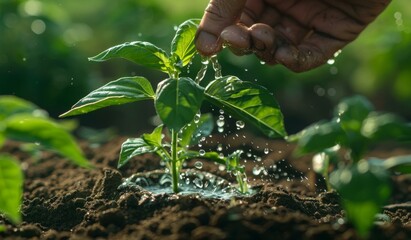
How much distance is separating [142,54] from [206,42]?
25 cm

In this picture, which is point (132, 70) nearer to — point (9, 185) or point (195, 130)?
point (195, 130)

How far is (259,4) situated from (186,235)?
1537mm

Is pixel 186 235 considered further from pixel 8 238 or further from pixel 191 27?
pixel 191 27

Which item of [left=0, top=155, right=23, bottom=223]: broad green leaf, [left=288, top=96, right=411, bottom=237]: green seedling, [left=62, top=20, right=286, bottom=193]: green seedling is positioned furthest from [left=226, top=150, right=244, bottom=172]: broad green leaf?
[left=0, top=155, right=23, bottom=223]: broad green leaf

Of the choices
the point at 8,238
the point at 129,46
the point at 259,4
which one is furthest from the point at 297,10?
the point at 8,238

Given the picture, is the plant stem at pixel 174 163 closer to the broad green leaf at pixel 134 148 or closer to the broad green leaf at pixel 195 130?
the broad green leaf at pixel 134 148

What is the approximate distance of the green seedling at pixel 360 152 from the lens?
77.8 inches

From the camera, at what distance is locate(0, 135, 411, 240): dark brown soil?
220 centimetres

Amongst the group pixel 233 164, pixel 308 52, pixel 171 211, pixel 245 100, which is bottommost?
pixel 171 211

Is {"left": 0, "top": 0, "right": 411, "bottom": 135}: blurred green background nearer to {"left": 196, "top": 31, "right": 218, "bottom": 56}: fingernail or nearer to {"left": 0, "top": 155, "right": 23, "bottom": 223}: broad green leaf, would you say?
{"left": 196, "top": 31, "right": 218, "bottom": 56}: fingernail

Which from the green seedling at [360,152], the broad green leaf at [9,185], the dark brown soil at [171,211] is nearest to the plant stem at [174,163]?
the dark brown soil at [171,211]

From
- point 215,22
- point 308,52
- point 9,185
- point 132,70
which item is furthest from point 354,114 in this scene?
point 132,70

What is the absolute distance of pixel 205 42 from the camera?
2.84 meters

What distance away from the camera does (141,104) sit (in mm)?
6613
